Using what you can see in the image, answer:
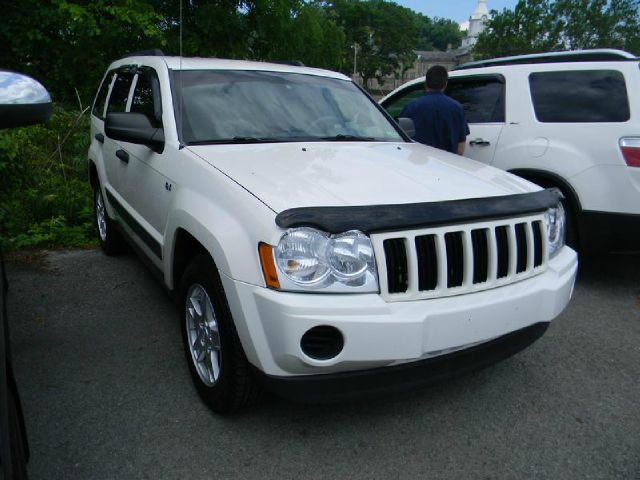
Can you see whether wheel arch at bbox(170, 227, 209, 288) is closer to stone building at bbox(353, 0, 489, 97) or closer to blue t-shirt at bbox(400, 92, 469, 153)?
blue t-shirt at bbox(400, 92, 469, 153)

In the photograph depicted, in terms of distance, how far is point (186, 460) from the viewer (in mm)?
2400

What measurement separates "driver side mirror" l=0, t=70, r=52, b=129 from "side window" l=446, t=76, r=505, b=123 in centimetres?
431

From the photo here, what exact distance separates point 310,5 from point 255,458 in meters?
8.67

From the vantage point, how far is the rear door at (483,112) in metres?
5.16

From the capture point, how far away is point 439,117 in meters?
5.08

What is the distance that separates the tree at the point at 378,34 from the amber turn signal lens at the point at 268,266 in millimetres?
77554

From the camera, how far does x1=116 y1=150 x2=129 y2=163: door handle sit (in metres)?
3.93

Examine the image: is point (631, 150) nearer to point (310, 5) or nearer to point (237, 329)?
point (237, 329)

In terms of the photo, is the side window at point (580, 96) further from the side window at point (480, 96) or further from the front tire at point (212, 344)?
the front tire at point (212, 344)

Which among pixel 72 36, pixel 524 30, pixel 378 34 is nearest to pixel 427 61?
pixel 378 34

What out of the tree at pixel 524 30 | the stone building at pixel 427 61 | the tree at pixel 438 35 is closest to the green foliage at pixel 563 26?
the tree at pixel 524 30

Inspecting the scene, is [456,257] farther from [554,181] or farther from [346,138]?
[554,181]

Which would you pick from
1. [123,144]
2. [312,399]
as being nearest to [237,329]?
[312,399]

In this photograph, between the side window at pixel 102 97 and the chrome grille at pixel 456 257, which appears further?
the side window at pixel 102 97
